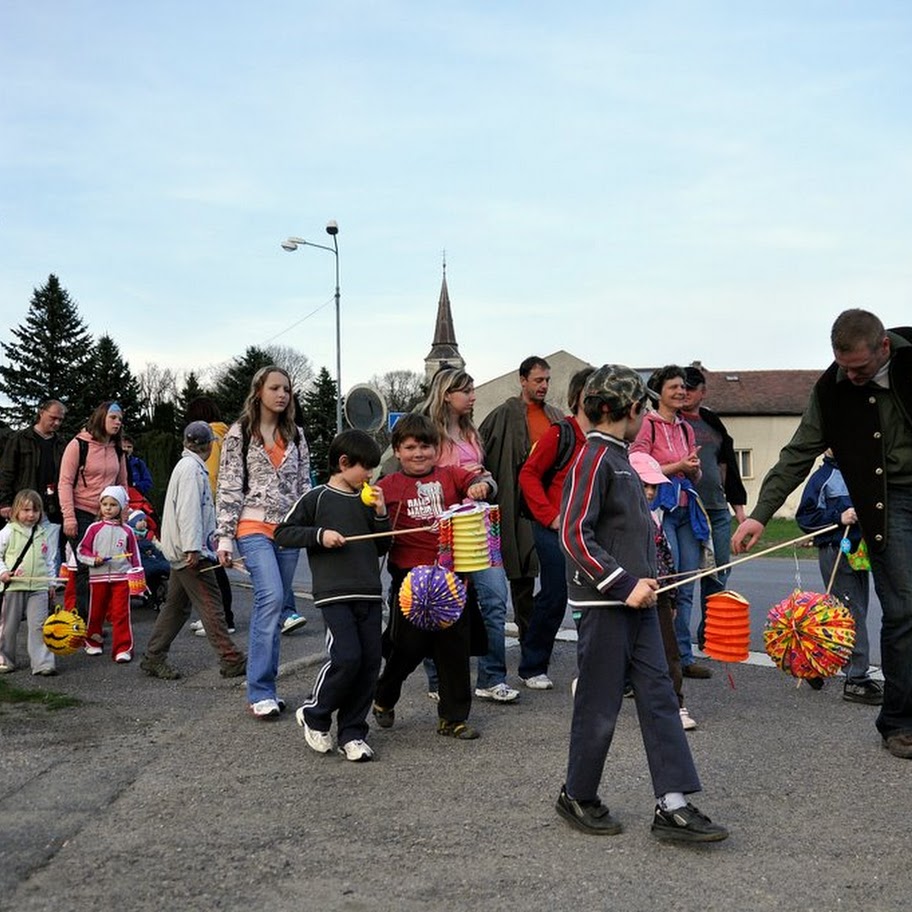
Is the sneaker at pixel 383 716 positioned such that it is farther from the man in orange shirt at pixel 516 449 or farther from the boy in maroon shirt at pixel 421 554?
the man in orange shirt at pixel 516 449

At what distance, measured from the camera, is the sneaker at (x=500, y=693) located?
7082 millimetres

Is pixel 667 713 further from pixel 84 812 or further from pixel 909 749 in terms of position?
pixel 84 812

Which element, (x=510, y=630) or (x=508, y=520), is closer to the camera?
(x=508, y=520)

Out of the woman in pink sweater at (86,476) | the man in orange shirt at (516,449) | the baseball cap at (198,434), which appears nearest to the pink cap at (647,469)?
the man in orange shirt at (516,449)

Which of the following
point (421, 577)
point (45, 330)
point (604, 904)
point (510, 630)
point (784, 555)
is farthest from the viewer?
point (45, 330)

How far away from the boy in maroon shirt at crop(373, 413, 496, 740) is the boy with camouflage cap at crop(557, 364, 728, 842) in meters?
1.64

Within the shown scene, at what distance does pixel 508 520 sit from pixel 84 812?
373 centimetres

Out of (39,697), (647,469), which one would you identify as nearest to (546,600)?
(647,469)

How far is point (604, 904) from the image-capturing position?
377cm

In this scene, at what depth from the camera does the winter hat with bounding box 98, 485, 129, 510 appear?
9550 millimetres

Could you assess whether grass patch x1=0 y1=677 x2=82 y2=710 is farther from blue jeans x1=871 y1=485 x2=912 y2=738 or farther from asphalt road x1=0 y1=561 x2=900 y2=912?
blue jeans x1=871 y1=485 x2=912 y2=738

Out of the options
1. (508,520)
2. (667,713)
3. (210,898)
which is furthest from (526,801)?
(508,520)

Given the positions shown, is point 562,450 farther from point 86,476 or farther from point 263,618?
point 86,476

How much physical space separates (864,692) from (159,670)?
16.0 feet
